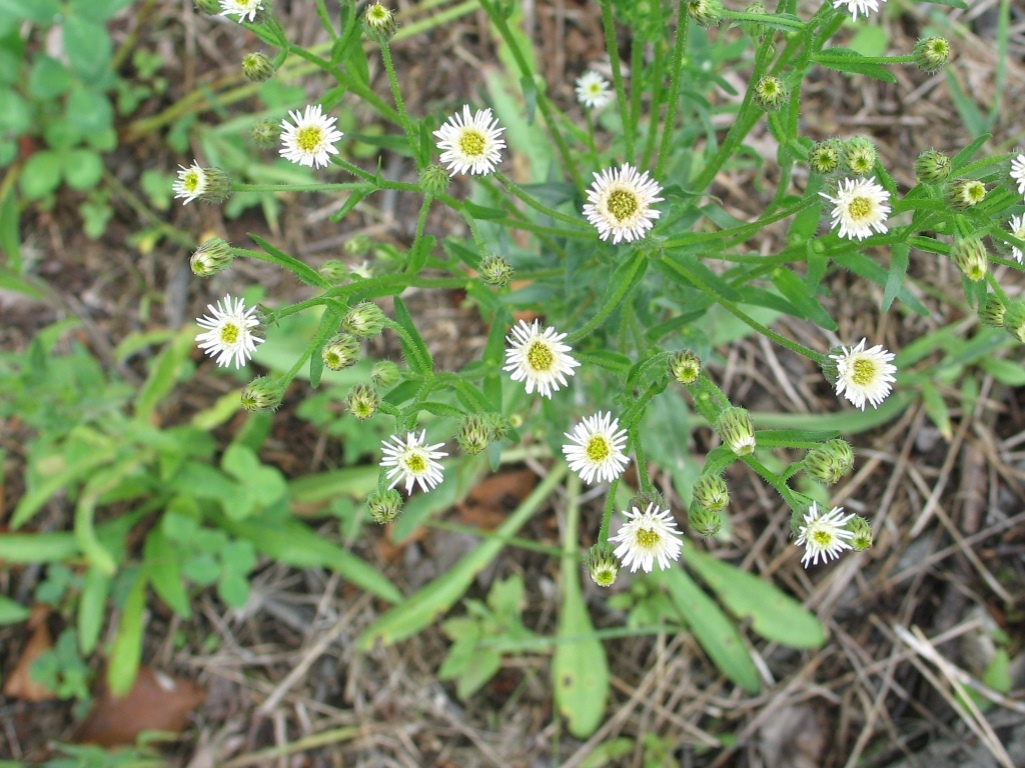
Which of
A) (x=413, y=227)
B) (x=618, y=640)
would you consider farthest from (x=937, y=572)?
(x=413, y=227)

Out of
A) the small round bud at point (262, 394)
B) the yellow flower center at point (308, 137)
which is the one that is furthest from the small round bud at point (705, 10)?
the small round bud at point (262, 394)

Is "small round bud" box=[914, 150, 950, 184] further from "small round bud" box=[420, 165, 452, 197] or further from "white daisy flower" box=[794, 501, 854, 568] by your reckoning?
"small round bud" box=[420, 165, 452, 197]

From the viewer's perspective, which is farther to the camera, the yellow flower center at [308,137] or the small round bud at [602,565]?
the yellow flower center at [308,137]

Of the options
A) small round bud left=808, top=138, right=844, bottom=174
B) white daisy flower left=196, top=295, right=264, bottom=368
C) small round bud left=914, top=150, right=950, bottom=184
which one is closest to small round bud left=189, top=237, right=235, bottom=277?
white daisy flower left=196, top=295, right=264, bottom=368

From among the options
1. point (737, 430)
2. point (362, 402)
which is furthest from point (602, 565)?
point (362, 402)

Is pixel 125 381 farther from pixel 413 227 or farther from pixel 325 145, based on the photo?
pixel 325 145

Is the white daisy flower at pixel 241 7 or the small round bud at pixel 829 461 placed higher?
the white daisy flower at pixel 241 7

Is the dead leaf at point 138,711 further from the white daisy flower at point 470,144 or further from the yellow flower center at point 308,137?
the white daisy flower at point 470,144

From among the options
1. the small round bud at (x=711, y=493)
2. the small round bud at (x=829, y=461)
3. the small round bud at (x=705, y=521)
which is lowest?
the small round bud at (x=705, y=521)
